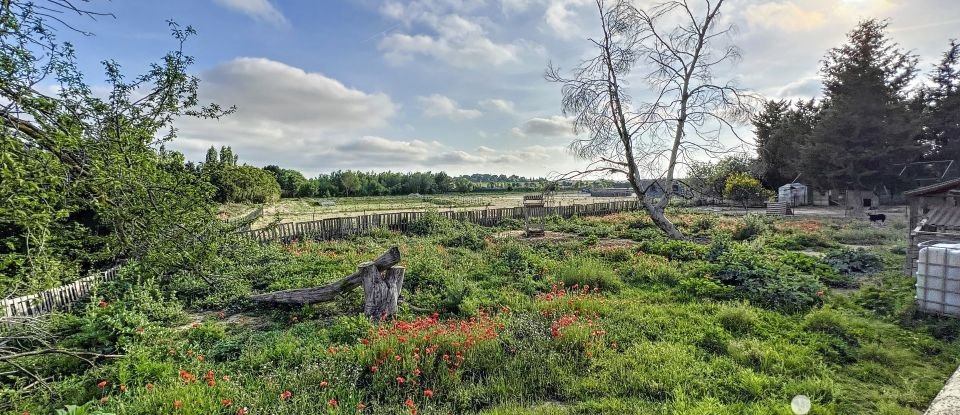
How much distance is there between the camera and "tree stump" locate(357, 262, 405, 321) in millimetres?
6328

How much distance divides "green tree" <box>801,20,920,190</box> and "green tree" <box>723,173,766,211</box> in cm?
367

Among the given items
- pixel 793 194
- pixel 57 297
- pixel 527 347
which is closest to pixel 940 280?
pixel 527 347

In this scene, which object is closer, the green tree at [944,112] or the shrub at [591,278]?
the shrub at [591,278]

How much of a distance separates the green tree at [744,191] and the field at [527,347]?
27393 mm

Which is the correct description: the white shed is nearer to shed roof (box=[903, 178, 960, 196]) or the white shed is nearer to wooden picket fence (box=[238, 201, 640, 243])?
wooden picket fence (box=[238, 201, 640, 243])

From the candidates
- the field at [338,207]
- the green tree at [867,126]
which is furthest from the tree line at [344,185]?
the green tree at [867,126]

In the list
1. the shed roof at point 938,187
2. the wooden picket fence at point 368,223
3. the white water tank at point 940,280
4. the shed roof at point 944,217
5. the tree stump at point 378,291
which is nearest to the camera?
the white water tank at point 940,280

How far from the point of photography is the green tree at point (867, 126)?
28297 mm

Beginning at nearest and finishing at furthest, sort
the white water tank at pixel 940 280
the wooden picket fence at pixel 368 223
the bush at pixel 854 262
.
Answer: the white water tank at pixel 940 280 → the bush at pixel 854 262 → the wooden picket fence at pixel 368 223

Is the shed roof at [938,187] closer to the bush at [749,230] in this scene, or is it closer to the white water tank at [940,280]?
the white water tank at [940,280]

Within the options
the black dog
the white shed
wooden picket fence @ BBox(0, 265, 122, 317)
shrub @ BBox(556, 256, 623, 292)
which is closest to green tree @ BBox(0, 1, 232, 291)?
wooden picket fence @ BBox(0, 265, 122, 317)

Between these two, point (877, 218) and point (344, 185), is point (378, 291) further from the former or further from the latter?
point (344, 185)

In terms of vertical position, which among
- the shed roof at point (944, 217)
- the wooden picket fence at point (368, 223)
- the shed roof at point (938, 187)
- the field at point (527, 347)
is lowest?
the field at point (527, 347)

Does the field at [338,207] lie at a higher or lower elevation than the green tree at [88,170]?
lower
